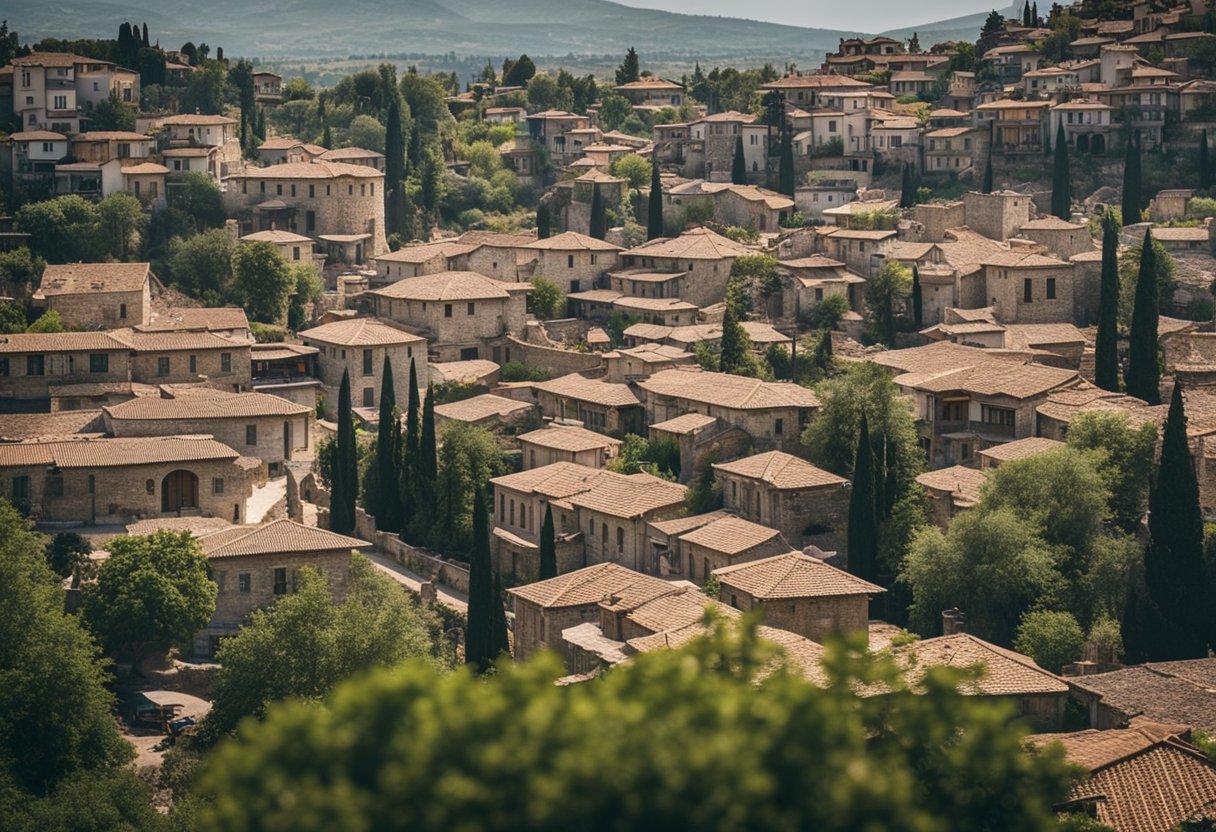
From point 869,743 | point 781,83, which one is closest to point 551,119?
point 781,83

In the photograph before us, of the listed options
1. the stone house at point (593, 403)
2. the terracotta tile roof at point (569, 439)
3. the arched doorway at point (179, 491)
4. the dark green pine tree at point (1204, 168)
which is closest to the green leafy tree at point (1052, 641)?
the terracotta tile roof at point (569, 439)

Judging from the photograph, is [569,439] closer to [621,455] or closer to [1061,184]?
[621,455]

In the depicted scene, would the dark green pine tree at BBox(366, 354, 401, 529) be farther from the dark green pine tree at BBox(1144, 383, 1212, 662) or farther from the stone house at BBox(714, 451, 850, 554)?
the dark green pine tree at BBox(1144, 383, 1212, 662)

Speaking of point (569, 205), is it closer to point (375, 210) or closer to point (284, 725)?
point (375, 210)

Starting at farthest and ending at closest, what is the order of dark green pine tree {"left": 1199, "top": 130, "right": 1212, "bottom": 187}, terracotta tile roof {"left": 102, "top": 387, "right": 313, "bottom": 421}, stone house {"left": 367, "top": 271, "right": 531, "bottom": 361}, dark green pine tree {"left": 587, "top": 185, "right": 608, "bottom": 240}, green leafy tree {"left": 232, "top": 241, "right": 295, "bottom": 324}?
1. dark green pine tree {"left": 587, "top": 185, "right": 608, "bottom": 240}
2. dark green pine tree {"left": 1199, "top": 130, "right": 1212, "bottom": 187}
3. green leafy tree {"left": 232, "top": 241, "right": 295, "bottom": 324}
4. stone house {"left": 367, "top": 271, "right": 531, "bottom": 361}
5. terracotta tile roof {"left": 102, "top": 387, "right": 313, "bottom": 421}

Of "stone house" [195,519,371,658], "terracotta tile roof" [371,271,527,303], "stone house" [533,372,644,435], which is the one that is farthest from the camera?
"terracotta tile roof" [371,271,527,303]

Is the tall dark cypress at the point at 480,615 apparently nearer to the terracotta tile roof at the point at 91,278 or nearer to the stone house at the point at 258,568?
the stone house at the point at 258,568

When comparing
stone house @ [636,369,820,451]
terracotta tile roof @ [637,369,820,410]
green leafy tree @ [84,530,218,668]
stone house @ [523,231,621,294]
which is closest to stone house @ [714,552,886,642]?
stone house @ [636,369,820,451]
